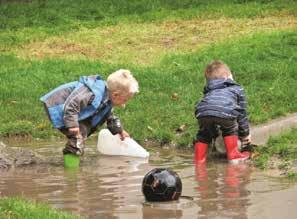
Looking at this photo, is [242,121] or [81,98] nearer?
[81,98]

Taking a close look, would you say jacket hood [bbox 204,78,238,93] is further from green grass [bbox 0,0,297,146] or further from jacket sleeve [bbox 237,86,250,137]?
green grass [bbox 0,0,297,146]

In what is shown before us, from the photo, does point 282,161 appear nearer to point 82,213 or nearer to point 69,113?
point 69,113

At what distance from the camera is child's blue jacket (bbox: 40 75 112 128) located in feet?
25.7

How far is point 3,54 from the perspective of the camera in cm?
1466

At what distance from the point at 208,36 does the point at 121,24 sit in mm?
2369

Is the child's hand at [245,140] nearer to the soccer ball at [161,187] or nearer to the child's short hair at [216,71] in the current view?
the child's short hair at [216,71]

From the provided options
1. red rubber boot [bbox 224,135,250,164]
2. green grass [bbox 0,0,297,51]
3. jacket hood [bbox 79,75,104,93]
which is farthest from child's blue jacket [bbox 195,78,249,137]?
green grass [bbox 0,0,297,51]

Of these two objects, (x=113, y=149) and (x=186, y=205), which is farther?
(x=113, y=149)

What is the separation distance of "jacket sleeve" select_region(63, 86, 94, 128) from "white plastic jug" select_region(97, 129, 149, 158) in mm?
808

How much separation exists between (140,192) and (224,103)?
187 cm

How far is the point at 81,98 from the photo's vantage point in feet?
25.5

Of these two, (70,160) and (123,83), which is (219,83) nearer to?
(123,83)

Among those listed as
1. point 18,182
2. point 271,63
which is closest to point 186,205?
point 18,182

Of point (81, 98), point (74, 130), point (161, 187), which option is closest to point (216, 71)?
Answer: point (81, 98)
